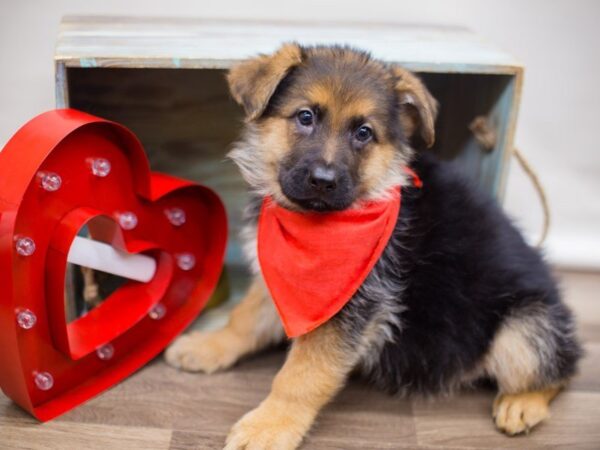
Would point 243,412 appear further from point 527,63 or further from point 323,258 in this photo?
point 527,63

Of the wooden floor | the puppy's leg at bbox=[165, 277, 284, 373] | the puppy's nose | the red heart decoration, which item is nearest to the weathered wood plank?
the red heart decoration

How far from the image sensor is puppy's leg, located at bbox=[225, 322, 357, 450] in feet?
7.98

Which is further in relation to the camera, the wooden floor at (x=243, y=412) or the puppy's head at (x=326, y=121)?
the wooden floor at (x=243, y=412)

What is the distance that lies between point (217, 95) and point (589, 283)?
2300mm

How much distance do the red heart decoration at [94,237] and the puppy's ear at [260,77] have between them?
483 millimetres

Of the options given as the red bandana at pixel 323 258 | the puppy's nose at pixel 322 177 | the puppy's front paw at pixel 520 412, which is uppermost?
the puppy's nose at pixel 322 177

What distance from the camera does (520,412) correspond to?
2625 millimetres

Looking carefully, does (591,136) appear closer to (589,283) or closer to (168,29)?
(589,283)

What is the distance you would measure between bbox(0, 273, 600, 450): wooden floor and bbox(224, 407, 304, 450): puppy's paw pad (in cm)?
8

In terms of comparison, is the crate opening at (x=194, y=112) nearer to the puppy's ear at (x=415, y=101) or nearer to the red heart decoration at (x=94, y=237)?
the red heart decoration at (x=94, y=237)

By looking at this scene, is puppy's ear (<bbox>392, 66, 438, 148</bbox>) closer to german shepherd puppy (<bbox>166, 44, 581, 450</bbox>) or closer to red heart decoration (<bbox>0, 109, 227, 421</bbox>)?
german shepherd puppy (<bbox>166, 44, 581, 450</bbox>)

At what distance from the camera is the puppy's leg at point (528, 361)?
258 centimetres

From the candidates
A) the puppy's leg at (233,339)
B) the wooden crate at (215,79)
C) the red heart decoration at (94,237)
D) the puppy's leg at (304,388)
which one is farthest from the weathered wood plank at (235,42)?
the puppy's leg at (304,388)

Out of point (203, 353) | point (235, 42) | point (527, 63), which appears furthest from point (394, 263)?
point (527, 63)
